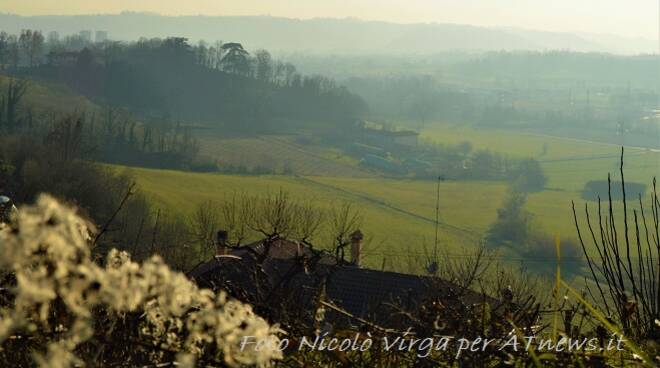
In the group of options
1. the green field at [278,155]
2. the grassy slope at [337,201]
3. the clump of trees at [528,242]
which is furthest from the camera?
the green field at [278,155]

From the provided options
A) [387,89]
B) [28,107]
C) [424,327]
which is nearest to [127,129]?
[28,107]

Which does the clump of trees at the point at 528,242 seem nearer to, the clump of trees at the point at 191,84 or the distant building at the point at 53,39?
the clump of trees at the point at 191,84

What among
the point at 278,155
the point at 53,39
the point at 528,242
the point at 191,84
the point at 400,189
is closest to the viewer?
the point at 528,242

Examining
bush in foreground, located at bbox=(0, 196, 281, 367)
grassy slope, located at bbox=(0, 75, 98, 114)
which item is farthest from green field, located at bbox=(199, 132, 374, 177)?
bush in foreground, located at bbox=(0, 196, 281, 367)

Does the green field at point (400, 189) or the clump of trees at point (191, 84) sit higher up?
the clump of trees at point (191, 84)

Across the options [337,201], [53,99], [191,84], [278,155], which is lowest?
[337,201]

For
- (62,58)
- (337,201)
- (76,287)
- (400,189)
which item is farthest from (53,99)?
(76,287)

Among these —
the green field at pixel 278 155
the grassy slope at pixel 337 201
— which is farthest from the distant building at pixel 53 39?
the grassy slope at pixel 337 201

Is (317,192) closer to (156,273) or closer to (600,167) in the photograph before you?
(600,167)

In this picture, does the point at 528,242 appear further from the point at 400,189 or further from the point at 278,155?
the point at 278,155

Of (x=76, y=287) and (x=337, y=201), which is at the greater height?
(x=76, y=287)

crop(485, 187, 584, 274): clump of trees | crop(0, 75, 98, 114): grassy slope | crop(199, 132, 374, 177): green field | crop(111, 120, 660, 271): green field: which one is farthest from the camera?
crop(199, 132, 374, 177): green field

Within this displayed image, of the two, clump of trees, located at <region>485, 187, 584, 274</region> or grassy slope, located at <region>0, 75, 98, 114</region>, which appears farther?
grassy slope, located at <region>0, 75, 98, 114</region>

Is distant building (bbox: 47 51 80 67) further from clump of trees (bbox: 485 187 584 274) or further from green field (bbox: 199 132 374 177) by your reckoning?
clump of trees (bbox: 485 187 584 274)
